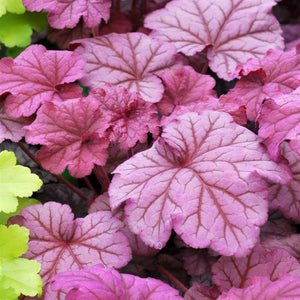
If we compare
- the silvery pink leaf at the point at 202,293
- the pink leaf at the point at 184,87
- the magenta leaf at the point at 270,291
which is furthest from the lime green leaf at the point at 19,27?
the magenta leaf at the point at 270,291

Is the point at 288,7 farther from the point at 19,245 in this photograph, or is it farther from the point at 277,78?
the point at 19,245

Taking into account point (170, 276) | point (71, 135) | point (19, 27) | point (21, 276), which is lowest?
point (170, 276)

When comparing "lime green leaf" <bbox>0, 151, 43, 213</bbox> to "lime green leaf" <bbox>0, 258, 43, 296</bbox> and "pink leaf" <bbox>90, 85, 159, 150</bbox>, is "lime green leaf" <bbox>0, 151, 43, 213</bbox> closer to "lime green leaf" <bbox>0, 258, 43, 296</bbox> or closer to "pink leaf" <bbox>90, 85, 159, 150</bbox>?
"lime green leaf" <bbox>0, 258, 43, 296</bbox>

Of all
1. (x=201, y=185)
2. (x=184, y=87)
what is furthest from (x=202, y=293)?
(x=184, y=87)

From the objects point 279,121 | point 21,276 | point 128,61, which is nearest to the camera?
point 21,276

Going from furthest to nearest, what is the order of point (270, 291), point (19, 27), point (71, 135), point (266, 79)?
point (19, 27)
point (266, 79)
point (71, 135)
point (270, 291)

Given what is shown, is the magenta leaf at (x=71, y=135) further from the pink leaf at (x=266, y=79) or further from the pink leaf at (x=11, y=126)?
the pink leaf at (x=266, y=79)

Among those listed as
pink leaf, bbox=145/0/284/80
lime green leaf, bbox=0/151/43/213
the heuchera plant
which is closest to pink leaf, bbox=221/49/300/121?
the heuchera plant

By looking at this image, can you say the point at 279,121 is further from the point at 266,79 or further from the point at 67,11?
the point at 67,11
